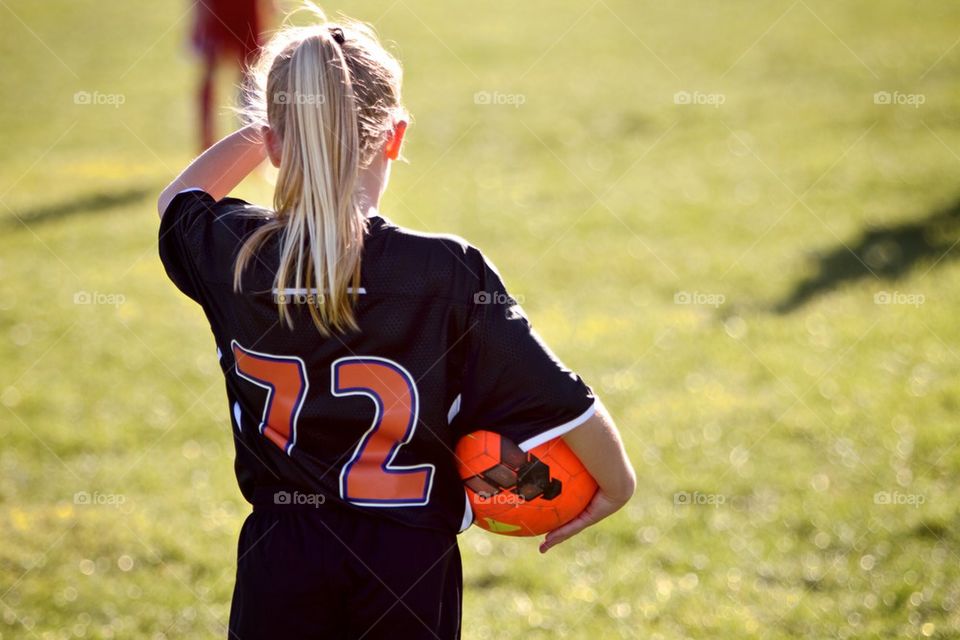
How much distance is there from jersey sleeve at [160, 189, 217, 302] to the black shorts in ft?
1.80

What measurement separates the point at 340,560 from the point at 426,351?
479 mm

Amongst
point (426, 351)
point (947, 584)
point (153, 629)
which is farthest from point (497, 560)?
point (426, 351)

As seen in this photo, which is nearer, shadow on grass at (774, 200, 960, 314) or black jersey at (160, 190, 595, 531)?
black jersey at (160, 190, 595, 531)

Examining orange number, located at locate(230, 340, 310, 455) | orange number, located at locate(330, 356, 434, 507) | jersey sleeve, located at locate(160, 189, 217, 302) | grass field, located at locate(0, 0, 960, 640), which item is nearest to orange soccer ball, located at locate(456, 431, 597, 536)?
orange number, located at locate(330, 356, 434, 507)

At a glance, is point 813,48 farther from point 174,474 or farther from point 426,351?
point 426,351

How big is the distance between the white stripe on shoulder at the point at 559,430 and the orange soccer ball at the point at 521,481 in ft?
0.30

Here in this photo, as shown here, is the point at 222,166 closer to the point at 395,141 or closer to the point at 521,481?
the point at 395,141

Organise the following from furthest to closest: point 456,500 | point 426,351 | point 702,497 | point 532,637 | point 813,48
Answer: point 813,48
point 702,497
point 532,637
point 456,500
point 426,351

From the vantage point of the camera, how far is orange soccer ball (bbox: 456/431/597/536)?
A: 6.87 ft

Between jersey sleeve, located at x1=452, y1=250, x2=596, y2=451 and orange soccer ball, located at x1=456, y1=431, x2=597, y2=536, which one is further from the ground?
jersey sleeve, located at x1=452, y1=250, x2=596, y2=451

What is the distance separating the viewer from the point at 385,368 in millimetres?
1932

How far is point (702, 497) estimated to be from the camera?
4.65 m

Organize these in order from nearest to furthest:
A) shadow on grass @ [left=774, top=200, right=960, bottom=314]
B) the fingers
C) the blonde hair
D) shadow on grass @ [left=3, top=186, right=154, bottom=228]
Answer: the blonde hair, the fingers, shadow on grass @ [left=774, top=200, right=960, bottom=314], shadow on grass @ [left=3, top=186, right=154, bottom=228]

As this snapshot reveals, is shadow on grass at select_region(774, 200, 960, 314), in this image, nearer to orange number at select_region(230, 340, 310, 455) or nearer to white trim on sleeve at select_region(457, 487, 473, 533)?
white trim on sleeve at select_region(457, 487, 473, 533)
